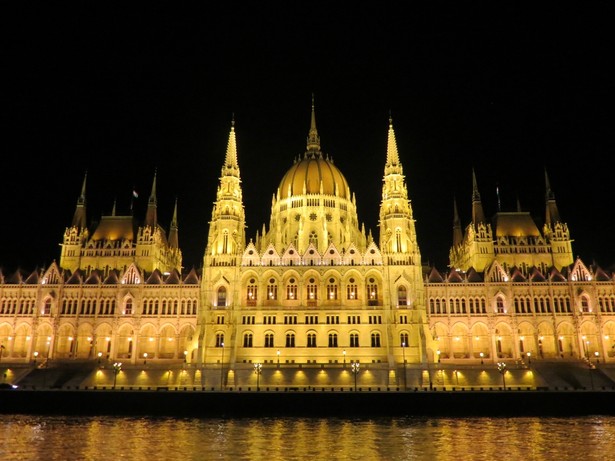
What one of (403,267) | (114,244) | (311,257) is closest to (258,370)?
(311,257)

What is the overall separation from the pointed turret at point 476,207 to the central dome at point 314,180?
23537mm

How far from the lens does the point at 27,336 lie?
3211 inches

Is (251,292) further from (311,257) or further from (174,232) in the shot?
(174,232)

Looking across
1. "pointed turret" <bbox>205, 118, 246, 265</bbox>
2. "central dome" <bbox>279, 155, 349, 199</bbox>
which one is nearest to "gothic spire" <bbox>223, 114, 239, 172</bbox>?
"pointed turret" <bbox>205, 118, 246, 265</bbox>

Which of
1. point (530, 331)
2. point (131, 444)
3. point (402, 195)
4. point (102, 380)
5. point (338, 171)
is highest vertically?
point (338, 171)

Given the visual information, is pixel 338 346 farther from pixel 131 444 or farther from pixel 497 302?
pixel 131 444

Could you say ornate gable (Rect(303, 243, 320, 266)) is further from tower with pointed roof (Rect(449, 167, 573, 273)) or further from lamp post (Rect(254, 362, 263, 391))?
tower with pointed roof (Rect(449, 167, 573, 273))

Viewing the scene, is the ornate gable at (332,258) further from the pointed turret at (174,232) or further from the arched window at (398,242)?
the pointed turret at (174,232)

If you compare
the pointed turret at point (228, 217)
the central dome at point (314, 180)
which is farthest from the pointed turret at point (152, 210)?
the central dome at point (314, 180)

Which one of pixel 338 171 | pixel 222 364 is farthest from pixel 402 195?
pixel 222 364

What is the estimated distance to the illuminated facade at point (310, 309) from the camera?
75.2 meters

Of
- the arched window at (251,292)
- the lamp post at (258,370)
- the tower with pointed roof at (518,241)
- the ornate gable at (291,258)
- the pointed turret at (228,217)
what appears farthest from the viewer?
the tower with pointed roof at (518,241)

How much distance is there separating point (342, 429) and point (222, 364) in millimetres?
30465

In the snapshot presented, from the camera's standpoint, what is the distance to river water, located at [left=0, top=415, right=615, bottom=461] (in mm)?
35000
